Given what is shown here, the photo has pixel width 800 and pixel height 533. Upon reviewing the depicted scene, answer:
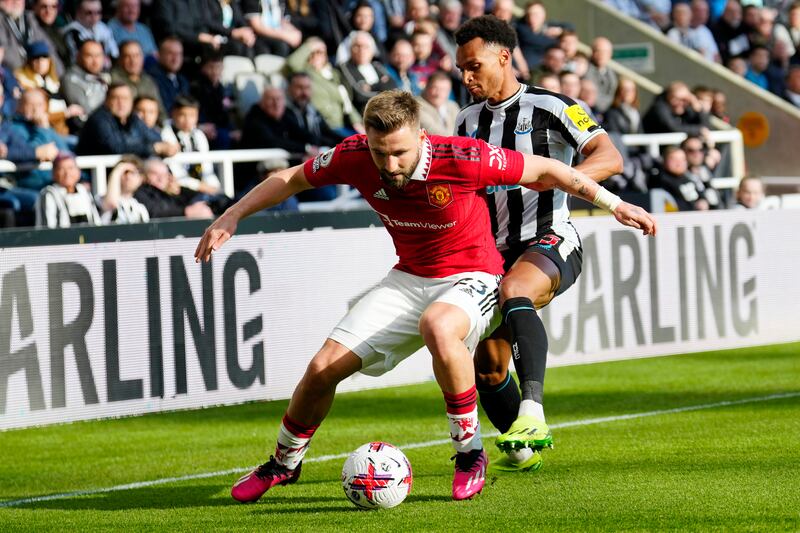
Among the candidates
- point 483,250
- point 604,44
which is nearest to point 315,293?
point 483,250

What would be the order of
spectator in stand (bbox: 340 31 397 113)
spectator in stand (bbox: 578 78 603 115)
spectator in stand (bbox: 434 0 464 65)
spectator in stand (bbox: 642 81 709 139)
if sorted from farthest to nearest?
spectator in stand (bbox: 642 81 709 139), spectator in stand (bbox: 434 0 464 65), spectator in stand (bbox: 578 78 603 115), spectator in stand (bbox: 340 31 397 113)

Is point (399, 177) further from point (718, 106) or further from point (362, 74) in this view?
point (718, 106)

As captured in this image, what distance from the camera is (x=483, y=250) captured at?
6719 millimetres

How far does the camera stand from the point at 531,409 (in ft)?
20.5

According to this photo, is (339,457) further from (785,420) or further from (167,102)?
(167,102)

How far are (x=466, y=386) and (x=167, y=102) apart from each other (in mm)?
9019

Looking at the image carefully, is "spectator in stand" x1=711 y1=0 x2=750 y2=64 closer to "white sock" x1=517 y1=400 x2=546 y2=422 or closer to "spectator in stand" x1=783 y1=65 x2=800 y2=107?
"spectator in stand" x1=783 y1=65 x2=800 y2=107

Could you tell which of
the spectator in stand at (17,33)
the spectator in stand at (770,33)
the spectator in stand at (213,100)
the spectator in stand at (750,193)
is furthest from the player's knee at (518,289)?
the spectator in stand at (770,33)

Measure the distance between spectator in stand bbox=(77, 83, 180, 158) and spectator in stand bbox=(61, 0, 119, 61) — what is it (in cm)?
150

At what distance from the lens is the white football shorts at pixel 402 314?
21.2ft

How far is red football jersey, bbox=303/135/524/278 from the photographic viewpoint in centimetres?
638

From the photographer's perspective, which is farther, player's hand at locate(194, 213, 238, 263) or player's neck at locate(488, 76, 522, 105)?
player's neck at locate(488, 76, 522, 105)

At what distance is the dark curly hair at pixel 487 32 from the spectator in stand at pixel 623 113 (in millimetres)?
10342

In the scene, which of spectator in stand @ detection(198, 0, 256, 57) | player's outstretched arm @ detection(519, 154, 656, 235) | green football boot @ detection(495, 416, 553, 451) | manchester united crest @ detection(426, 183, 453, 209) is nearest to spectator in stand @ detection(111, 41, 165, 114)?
spectator in stand @ detection(198, 0, 256, 57)
